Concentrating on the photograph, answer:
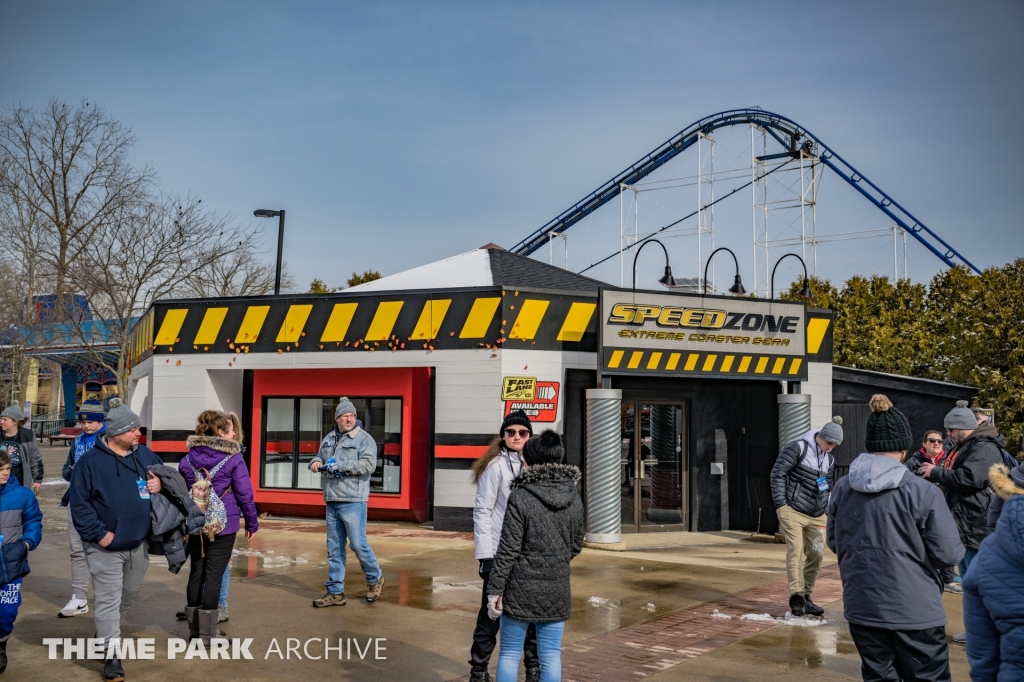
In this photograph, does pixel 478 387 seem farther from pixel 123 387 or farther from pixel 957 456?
pixel 123 387

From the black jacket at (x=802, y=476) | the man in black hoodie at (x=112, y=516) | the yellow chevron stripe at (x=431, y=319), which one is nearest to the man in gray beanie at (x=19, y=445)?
the man in black hoodie at (x=112, y=516)

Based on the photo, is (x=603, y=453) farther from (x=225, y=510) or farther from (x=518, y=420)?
(x=518, y=420)

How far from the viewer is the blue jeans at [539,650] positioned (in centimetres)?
465

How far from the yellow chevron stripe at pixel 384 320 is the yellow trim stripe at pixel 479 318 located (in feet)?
3.81

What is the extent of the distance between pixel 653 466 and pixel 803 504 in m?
5.88

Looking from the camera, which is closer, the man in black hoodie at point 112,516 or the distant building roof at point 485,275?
the man in black hoodie at point 112,516

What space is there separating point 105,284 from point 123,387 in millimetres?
3355

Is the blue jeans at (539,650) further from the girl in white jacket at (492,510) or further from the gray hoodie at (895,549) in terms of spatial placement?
the gray hoodie at (895,549)

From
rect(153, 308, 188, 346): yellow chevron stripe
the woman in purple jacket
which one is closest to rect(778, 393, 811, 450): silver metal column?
the woman in purple jacket

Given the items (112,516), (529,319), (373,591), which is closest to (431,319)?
(529,319)

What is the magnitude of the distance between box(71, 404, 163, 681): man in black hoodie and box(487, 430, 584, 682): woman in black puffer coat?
2.57m

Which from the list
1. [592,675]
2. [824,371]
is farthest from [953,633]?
[824,371]

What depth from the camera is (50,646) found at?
21.2 feet

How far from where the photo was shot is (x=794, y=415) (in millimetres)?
13812
